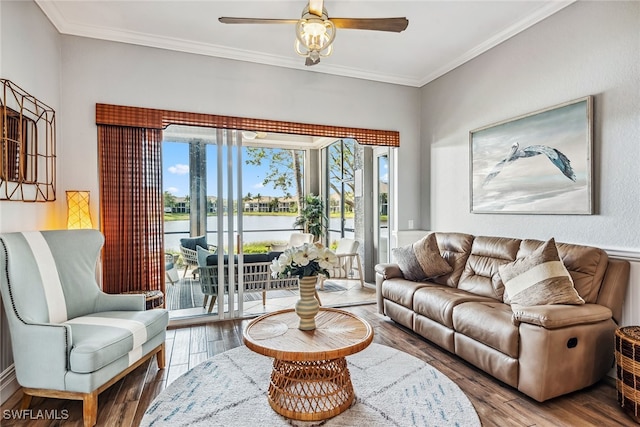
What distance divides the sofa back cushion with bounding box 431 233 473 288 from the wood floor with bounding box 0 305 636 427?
2.72 feet

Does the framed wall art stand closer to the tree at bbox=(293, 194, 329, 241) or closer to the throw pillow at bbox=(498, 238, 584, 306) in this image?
the throw pillow at bbox=(498, 238, 584, 306)

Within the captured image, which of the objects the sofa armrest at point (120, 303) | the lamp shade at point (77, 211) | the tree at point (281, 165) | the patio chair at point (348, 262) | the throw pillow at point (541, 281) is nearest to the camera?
the throw pillow at point (541, 281)

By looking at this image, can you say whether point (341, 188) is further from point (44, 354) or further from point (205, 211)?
point (44, 354)

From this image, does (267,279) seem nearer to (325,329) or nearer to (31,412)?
(325,329)

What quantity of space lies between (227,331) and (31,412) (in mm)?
1691

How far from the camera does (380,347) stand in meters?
3.14

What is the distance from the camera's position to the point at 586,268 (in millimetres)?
2586

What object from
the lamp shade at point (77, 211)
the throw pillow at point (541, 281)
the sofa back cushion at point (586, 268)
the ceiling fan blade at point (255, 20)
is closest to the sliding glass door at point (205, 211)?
the lamp shade at point (77, 211)

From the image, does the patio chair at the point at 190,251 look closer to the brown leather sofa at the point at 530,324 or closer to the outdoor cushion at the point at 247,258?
the outdoor cushion at the point at 247,258

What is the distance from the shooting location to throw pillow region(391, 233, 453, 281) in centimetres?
371

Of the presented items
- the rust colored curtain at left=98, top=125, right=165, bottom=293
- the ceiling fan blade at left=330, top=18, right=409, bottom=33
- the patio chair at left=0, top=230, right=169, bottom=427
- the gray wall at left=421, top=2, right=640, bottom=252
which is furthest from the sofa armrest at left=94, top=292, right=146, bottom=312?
the gray wall at left=421, top=2, right=640, bottom=252

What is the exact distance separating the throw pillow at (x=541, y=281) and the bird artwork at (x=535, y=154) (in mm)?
748

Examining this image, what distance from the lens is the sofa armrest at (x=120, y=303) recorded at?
8.95 feet

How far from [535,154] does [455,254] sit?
1274mm
